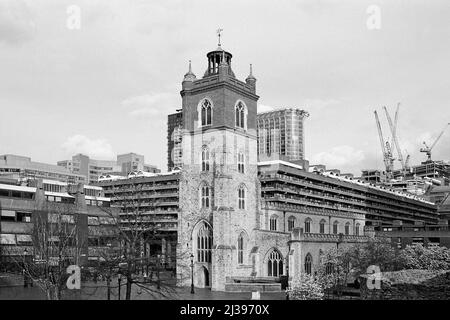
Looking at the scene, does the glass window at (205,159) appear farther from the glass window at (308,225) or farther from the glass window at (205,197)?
the glass window at (308,225)

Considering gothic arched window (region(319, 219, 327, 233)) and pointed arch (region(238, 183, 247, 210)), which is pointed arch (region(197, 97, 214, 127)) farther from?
gothic arched window (region(319, 219, 327, 233))

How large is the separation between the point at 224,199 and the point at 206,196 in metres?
3.41

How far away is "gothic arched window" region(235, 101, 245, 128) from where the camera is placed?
68.5 m

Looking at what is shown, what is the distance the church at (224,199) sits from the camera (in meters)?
63.6

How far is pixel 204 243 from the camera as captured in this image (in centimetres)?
6594

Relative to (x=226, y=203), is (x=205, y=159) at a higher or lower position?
higher

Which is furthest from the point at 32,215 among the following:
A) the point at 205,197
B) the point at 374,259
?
the point at 374,259

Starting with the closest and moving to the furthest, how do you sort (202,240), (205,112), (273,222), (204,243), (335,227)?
(204,243) < (202,240) < (205,112) < (273,222) < (335,227)

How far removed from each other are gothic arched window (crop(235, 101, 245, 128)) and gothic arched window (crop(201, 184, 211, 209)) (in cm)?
933

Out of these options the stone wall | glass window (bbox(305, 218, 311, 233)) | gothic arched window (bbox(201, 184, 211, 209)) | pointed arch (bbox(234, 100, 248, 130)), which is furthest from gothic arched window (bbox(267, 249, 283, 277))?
the stone wall

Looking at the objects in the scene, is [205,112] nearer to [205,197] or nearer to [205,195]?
[205,195]

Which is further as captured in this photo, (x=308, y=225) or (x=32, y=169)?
(x=32, y=169)
